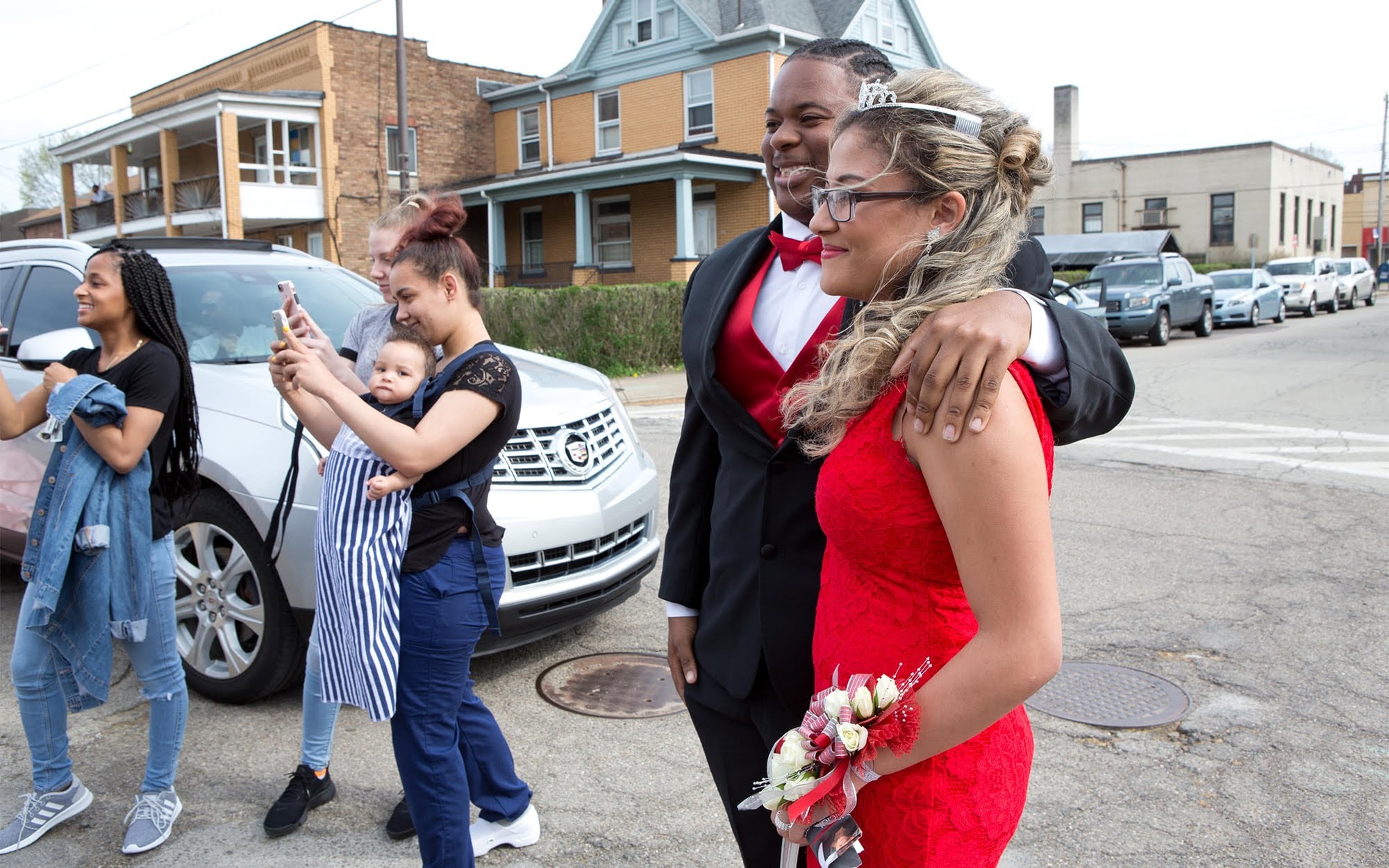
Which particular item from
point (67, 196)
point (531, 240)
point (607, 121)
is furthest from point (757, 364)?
point (67, 196)

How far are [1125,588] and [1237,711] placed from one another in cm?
163

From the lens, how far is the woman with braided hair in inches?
126

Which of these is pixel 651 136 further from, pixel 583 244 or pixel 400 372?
pixel 400 372

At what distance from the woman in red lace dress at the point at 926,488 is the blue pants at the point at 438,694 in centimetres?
145

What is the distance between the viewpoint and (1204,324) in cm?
2530

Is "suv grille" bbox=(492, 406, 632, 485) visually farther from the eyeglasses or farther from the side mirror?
the eyeglasses

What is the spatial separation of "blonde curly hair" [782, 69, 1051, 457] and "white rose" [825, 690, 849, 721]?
381 millimetres

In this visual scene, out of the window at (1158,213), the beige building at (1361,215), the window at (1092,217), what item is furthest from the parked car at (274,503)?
the beige building at (1361,215)

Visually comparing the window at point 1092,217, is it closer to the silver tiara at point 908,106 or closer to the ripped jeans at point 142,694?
the ripped jeans at point 142,694

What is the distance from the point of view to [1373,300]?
39094 millimetres

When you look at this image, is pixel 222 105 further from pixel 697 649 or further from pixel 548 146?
pixel 697 649

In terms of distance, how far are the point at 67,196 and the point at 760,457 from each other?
44.9m

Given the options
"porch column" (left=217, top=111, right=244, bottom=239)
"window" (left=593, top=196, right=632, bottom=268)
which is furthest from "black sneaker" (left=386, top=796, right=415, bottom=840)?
"porch column" (left=217, top=111, right=244, bottom=239)

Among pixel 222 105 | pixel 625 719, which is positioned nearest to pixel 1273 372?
pixel 625 719
